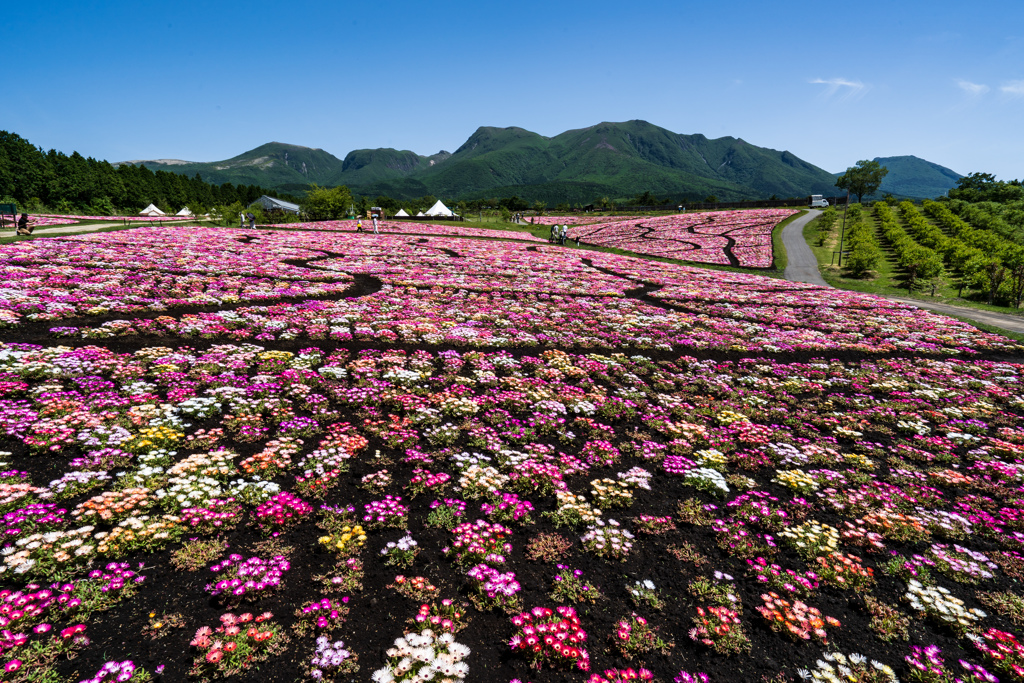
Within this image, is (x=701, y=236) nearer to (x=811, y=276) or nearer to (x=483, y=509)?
(x=811, y=276)

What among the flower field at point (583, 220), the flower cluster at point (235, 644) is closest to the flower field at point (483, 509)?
the flower cluster at point (235, 644)

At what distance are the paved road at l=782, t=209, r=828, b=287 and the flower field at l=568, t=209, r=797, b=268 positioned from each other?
241 cm

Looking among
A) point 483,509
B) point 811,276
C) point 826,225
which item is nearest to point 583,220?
point 826,225

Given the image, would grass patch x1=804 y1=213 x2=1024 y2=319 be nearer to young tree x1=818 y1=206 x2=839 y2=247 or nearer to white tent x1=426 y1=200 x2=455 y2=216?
young tree x1=818 y1=206 x2=839 y2=247

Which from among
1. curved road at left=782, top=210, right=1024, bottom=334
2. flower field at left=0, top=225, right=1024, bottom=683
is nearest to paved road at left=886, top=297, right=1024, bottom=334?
curved road at left=782, top=210, right=1024, bottom=334

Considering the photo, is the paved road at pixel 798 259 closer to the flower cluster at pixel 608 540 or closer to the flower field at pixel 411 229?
the flower field at pixel 411 229

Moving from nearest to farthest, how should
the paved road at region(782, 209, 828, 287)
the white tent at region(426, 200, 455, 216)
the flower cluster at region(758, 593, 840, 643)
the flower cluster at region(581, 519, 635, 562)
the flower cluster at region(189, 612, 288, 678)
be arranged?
the flower cluster at region(189, 612, 288, 678) < the flower cluster at region(758, 593, 840, 643) < the flower cluster at region(581, 519, 635, 562) < the paved road at region(782, 209, 828, 287) < the white tent at region(426, 200, 455, 216)

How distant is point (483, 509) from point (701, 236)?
252 feet

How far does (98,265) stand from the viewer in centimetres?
2597

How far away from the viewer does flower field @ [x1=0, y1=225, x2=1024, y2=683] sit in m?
5.00

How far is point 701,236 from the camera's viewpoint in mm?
73375

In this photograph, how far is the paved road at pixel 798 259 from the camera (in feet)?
145

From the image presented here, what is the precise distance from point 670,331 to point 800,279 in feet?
106

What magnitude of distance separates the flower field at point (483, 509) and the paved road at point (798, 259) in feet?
102
